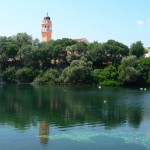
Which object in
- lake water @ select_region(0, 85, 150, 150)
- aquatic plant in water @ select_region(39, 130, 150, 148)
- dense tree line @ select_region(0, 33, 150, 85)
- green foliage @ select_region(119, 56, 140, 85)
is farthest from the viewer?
dense tree line @ select_region(0, 33, 150, 85)

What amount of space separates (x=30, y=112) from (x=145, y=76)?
5091 centimetres

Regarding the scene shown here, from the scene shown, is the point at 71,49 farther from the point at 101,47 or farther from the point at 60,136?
the point at 60,136

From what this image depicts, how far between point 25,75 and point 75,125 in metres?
62.1

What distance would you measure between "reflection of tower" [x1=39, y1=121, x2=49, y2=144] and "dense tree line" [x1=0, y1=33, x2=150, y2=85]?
169 feet

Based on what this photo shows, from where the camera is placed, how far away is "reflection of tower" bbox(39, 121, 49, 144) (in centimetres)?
2650

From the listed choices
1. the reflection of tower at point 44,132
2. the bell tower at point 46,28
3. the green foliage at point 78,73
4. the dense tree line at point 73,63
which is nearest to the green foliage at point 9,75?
the dense tree line at point 73,63

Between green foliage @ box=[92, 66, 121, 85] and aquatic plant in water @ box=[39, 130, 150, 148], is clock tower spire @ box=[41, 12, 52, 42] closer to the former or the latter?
green foliage @ box=[92, 66, 121, 85]

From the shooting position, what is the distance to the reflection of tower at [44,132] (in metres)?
26.5

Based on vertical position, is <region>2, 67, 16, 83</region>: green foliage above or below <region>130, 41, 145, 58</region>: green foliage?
below

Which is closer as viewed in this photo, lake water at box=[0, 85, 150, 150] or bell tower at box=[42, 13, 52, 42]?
lake water at box=[0, 85, 150, 150]

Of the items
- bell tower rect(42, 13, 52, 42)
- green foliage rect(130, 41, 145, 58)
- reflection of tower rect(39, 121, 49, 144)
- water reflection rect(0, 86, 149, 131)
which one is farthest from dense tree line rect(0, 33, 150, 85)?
reflection of tower rect(39, 121, 49, 144)

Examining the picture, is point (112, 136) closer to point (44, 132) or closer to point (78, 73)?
→ point (44, 132)

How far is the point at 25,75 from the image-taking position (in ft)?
308

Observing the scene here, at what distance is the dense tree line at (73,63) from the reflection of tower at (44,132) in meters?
51.6
